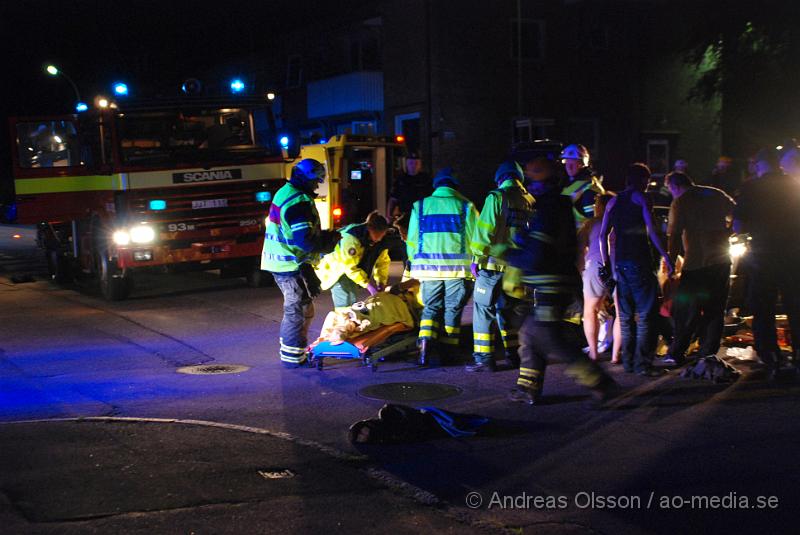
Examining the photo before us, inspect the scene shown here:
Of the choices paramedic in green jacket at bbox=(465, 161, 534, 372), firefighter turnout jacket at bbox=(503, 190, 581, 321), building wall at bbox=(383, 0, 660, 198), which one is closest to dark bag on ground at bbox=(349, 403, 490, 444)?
firefighter turnout jacket at bbox=(503, 190, 581, 321)

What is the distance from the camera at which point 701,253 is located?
8.08 metres

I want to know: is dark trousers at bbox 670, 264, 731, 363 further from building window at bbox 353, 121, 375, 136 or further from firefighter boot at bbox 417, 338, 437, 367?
building window at bbox 353, 121, 375, 136

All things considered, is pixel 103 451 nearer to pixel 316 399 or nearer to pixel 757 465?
pixel 316 399

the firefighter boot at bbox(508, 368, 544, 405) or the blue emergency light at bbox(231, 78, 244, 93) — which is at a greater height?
the blue emergency light at bbox(231, 78, 244, 93)

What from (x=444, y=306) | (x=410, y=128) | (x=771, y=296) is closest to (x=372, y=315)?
(x=444, y=306)

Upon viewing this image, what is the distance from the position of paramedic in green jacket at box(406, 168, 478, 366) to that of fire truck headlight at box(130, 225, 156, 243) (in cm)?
627

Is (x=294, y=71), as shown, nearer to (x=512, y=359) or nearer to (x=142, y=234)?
(x=142, y=234)

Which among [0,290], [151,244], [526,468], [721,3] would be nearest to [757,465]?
[526,468]

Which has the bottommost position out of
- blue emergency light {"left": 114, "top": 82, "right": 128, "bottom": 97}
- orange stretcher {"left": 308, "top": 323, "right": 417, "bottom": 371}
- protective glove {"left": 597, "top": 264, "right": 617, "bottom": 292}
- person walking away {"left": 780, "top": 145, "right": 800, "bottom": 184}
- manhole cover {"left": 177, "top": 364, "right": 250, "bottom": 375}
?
manhole cover {"left": 177, "top": 364, "right": 250, "bottom": 375}

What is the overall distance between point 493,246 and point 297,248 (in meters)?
1.84

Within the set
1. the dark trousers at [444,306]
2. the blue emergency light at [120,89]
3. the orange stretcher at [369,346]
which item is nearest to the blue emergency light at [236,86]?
the blue emergency light at [120,89]

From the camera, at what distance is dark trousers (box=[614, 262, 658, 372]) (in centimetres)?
789

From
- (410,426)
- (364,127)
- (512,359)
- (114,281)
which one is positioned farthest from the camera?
(364,127)

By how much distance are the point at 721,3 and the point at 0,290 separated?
73.5 ft
